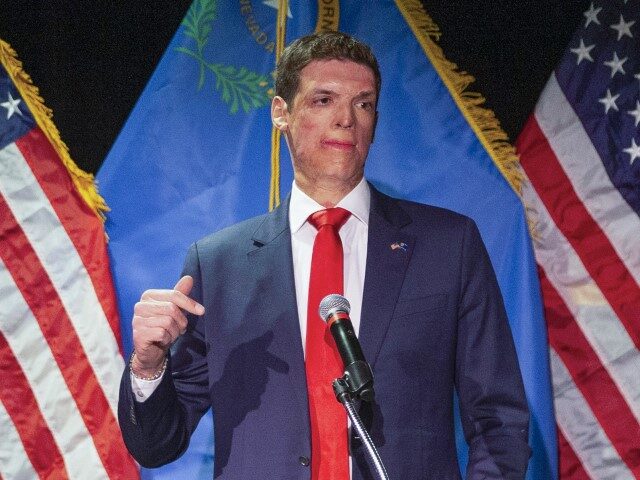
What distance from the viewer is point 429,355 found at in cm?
Answer: 150

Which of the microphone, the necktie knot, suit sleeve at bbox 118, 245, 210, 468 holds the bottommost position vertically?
the microphone

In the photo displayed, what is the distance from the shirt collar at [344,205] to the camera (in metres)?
1.67

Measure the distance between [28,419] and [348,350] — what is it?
1337 mm

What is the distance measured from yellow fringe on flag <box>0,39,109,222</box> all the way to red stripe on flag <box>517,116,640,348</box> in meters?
1.14

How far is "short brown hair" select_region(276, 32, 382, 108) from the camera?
1.74 meters

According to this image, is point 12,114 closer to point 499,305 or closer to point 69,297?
point 69,297

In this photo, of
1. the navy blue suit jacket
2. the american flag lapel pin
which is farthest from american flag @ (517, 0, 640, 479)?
the american flag lapel pin

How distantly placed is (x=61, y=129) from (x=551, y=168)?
1.38 m

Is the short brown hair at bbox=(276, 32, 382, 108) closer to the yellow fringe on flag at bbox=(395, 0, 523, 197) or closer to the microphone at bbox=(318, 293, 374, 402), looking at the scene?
the yellow fringe on flag at bbox=(395, 0, 523, 197)

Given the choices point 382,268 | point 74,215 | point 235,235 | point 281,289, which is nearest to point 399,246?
point 382,268

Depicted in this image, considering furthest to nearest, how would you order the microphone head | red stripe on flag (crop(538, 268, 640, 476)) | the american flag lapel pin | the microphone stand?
1. red stripe on flag (crop(538, 268, 640, 476))
2. the american flag lapel pin
3. the microphone head
4. the microphone stand

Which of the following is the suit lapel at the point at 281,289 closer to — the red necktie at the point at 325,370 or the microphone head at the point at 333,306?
the red necktie at the point at 325,370

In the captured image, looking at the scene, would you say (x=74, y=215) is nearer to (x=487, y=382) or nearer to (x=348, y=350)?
(x=487, y=382)

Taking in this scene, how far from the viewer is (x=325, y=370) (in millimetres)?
1467
